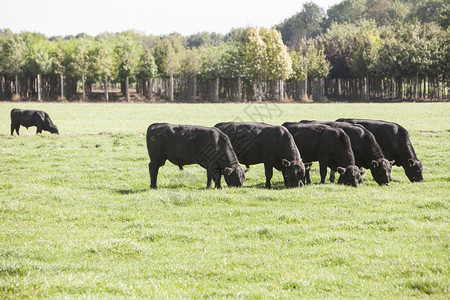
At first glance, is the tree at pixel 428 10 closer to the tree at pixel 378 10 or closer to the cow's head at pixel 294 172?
the tree at pixel 378 10

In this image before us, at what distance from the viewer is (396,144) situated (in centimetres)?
1919

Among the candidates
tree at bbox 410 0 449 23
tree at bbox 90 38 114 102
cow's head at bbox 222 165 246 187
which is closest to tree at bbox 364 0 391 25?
tree at bbox 410 0 449 23

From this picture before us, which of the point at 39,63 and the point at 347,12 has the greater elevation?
the point at 347,12

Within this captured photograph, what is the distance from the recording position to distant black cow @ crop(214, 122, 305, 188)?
16328mm

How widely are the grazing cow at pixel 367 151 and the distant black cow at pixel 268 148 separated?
2.52m

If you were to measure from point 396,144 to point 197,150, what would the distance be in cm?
827

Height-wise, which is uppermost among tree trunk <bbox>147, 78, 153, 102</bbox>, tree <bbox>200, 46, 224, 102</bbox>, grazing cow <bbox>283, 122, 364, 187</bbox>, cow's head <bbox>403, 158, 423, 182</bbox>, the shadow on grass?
tree <bbox>200, 46, 224, 102</bbox>

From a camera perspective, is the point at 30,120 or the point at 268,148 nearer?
the point at 268,148

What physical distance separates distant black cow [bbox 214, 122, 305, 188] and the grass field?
32.6 inches

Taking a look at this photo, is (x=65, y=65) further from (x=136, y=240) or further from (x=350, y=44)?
(x=136, y=240)

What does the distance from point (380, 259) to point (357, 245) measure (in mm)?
885

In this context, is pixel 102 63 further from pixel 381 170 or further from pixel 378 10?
pixel 378 10

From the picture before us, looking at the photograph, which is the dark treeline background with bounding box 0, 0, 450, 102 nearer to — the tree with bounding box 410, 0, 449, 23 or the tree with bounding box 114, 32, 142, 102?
the tree with bounding box 114, 32, 142, 102

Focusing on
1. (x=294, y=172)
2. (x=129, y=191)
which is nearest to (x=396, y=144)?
(x=294, y=172)
